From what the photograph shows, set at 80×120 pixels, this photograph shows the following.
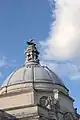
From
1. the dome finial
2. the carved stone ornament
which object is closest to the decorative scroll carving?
the carved stone ornament

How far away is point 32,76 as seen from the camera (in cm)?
7494

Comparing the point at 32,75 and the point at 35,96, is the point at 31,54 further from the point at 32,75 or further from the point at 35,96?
the point at 35,96

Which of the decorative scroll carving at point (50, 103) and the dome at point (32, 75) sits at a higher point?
the dome at point (32, 75)

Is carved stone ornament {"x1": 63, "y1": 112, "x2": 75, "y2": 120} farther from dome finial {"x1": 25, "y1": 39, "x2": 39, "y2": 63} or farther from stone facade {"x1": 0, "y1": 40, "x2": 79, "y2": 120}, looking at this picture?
dome finial {"x1": 25, "y1": 39, "x2": 39, "y2": 63}

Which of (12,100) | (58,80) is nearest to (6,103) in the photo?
(12,100)

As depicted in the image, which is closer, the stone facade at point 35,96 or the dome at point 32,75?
the stone facade at point 35,96

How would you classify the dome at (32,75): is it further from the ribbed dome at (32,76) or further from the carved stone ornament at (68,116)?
the carved stone ornament at (68,116)

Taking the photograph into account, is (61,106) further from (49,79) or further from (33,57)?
(33,57)

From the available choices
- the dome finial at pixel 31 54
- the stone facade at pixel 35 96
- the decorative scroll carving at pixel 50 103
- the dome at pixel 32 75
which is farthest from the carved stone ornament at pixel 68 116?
the dome finial at pixel 31 54

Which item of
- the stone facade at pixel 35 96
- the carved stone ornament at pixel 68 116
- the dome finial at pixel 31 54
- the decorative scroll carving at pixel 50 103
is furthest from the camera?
the dome finial at pixel 31 54

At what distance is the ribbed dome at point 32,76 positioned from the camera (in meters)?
74.6

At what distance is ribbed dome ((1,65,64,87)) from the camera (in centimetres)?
7462

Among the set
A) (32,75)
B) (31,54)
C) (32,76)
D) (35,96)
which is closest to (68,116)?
(35,96)

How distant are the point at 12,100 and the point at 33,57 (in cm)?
1261
